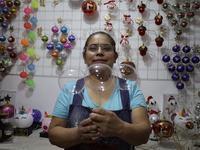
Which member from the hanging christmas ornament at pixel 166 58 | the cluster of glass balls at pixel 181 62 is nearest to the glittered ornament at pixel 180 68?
the cluster of glass balls at pixel 181 62

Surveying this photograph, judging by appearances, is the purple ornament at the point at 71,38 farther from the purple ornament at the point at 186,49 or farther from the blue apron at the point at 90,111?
the blue apron at the point at 90,111

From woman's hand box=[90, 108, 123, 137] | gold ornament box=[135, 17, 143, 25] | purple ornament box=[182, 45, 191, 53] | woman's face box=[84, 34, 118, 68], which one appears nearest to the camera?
woman's hand box=[90, 108, 123, 137]

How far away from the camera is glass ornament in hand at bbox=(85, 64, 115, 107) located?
547 millimetres

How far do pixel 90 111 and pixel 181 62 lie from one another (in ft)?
4.45

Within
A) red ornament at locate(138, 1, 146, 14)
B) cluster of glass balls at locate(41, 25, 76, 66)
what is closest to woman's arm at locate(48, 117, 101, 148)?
Answer: cluster of glass balls at locate(41, 25, 76, 66)

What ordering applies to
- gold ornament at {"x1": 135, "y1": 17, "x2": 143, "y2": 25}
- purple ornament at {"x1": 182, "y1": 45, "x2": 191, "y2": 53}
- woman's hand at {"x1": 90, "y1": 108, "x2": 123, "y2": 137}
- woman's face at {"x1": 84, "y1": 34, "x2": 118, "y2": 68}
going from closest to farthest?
woman's hand at {"x1": 90, "y1": 108, "x2": 123, "y2": 137} → woman's face at {"x1": 84, "y1": 34, "x2": 118, "y2": 68} → purple ornament at {"x1": 182, "y1": 45, "x2": 191, "y2": 53} → gold ornament at {"x1": 135, "y1": 17, "x2": 143, "y2": 25}

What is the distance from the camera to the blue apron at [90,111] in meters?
0.51

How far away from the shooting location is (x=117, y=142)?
1.72ft

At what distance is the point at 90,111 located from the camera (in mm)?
518

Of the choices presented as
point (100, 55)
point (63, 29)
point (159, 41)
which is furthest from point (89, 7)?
point (100, 55)

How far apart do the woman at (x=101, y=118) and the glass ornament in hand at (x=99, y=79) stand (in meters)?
0.03

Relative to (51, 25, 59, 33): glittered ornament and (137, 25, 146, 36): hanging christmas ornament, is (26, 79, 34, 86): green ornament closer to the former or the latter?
(51, 25, 59, 33): glittered ornament

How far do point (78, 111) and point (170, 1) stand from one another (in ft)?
5.04

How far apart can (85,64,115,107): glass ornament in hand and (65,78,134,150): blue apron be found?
38mm
